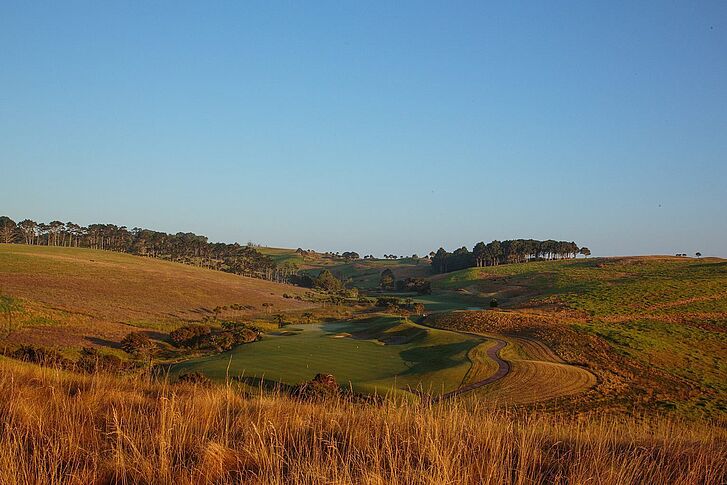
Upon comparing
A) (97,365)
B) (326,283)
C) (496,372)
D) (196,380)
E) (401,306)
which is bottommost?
(401,306)

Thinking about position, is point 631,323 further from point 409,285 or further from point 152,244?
point 152,244

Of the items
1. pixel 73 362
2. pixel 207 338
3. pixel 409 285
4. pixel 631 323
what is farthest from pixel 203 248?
pixel 73 362

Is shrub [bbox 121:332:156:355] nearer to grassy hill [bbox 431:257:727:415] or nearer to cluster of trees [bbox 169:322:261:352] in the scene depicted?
cluster of trees [bbox 169:322:261:352]

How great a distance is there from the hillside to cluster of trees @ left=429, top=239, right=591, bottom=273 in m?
72.8

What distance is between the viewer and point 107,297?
2435 inches

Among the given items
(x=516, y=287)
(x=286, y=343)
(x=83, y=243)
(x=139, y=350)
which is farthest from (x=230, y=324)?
(x=83, y=243)

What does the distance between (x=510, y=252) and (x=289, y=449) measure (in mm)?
159357

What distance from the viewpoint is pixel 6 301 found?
155 ft

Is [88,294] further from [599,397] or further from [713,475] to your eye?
[713,475]

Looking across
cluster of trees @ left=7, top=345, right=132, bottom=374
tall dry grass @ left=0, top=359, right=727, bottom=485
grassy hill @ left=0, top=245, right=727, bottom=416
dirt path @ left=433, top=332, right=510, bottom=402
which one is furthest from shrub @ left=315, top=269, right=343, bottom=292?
tall dry grass @ left=0, top=359, right=727, bottom=485

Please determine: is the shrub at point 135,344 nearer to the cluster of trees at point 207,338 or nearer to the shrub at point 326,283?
the cluster of trees at point 207,338

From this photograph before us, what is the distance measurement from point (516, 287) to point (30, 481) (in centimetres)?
10411

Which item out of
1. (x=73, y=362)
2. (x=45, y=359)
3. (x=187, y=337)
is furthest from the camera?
(x=187, y=337)

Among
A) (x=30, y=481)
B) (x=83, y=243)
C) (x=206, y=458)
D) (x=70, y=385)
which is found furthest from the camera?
(x=83, y=243)
